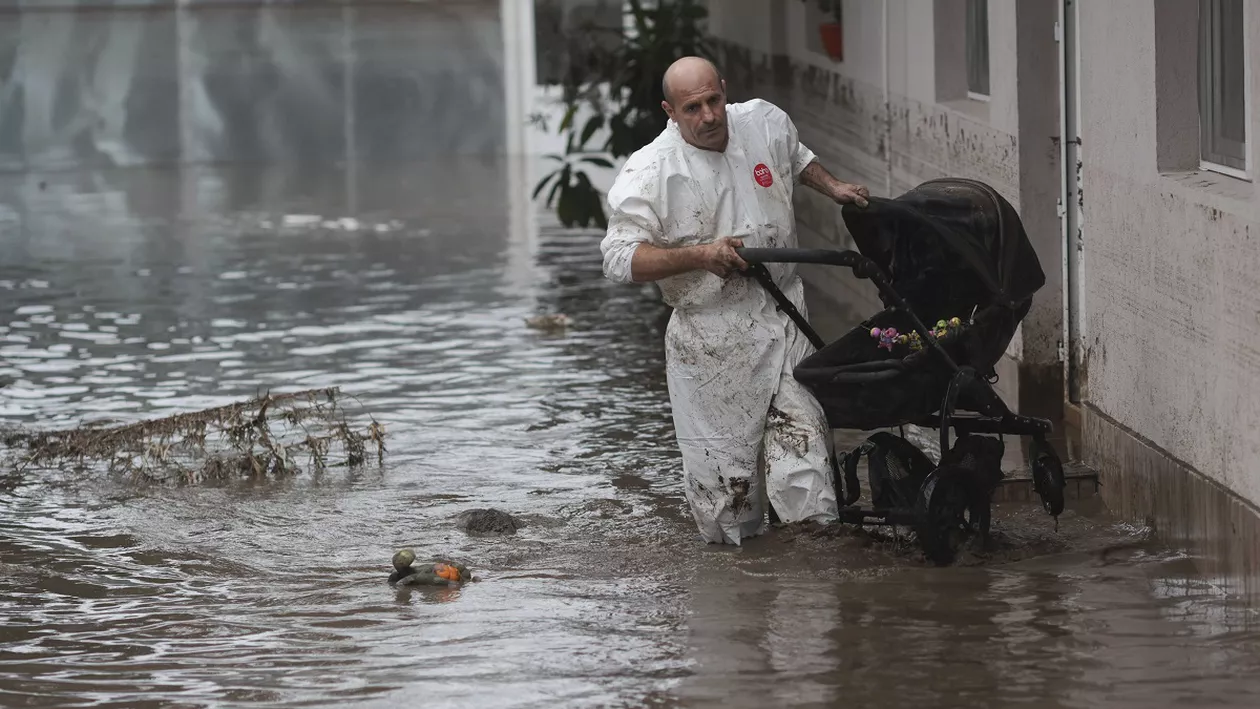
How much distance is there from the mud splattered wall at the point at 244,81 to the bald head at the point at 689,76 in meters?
19.1

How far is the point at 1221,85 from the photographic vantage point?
626cm

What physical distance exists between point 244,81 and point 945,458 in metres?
20.4

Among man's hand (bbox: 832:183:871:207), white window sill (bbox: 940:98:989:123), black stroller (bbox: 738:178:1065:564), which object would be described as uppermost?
white window sill (bbox: 940:98:989:123)

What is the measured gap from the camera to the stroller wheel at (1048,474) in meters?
6.15

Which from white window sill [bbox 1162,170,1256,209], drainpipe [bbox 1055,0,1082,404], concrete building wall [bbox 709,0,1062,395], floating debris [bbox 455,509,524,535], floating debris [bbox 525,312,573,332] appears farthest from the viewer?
floating debris [bbox 525,312,573,332]

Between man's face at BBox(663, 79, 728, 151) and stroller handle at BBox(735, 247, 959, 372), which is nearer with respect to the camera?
stroller handle at BBox(735, 247, 959, 372)

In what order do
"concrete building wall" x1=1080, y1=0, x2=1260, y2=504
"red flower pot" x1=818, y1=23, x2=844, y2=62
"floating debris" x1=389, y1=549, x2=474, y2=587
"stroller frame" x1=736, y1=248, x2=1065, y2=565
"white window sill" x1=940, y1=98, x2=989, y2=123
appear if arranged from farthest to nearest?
1. "red flower pot" x1=818, y1=23, x2=844, y2=62
2. "white window sill" x1=940, y1=98, x2=989, y2=123
3. "floating debris" x1=389, y1=549, x2=474, y2=587
4. "stroller frame" x1=736, y1=248, x2=1065, y2=565
5. "concrete building wall" x1=1080, y1=0, x2=1260, y2=504

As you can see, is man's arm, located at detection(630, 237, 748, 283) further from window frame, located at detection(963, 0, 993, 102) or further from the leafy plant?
the leafy plant

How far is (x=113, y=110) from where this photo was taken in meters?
24.9

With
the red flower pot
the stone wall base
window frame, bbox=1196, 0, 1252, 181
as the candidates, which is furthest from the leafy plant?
window frame, bbox=1196, 0, 1252, 181

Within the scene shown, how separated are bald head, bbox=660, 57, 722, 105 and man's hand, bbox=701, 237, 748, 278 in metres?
0.58

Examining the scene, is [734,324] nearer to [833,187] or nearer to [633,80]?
[833,187]

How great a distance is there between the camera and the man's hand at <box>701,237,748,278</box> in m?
5.86

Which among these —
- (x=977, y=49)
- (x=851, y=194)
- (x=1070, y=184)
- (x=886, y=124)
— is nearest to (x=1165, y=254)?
(x=851, y=194)
